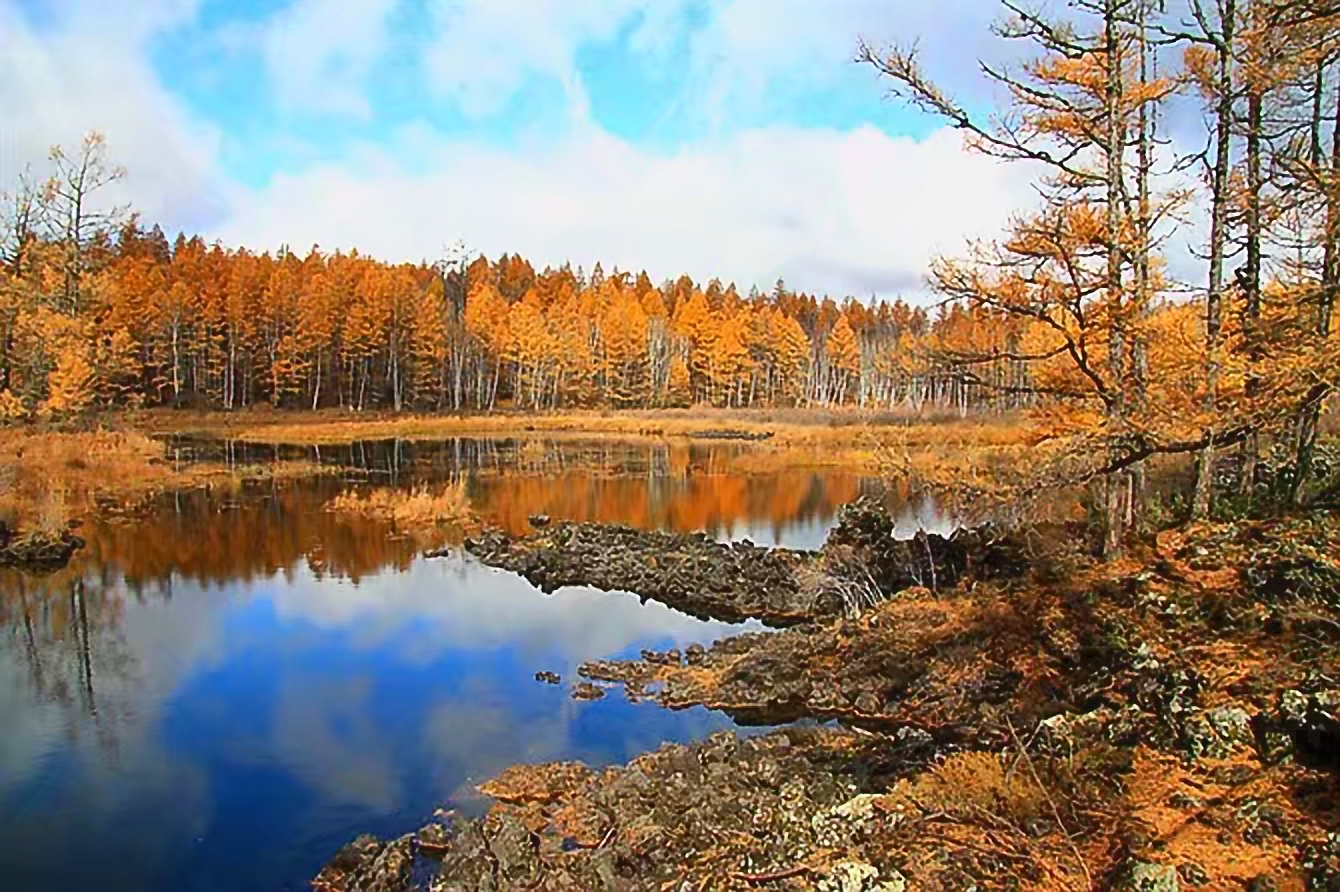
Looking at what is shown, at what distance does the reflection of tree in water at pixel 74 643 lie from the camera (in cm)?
1288

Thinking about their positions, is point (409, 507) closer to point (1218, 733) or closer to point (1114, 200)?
point (1114, 200)

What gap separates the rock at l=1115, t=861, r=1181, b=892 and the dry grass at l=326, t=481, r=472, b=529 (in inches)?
948

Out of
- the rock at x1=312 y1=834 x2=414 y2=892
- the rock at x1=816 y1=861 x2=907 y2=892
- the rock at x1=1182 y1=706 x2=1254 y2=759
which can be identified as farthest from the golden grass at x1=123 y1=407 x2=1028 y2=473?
the rock at x1=816 y1=861 x2=907 y2=892

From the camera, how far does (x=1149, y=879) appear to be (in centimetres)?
555

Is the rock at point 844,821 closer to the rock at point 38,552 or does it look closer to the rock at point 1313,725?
the rock at point 1313,725

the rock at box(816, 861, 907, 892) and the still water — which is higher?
the rock at box(816, 861, 907, 892)

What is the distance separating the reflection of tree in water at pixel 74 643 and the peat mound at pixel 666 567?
827 cm

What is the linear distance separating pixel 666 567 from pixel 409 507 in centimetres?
1096

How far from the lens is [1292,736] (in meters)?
6.71

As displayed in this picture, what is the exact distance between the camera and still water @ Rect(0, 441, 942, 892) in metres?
9.44

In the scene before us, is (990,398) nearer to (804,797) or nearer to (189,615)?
(804,797)

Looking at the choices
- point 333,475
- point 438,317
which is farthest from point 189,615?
point 438,317

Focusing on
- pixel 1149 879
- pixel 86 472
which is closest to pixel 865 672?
pixel 1149 879

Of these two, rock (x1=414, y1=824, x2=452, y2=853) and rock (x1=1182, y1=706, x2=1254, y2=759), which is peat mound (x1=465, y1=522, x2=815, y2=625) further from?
rock (x1=1182, y1=706, x2=1254, y2=759)
